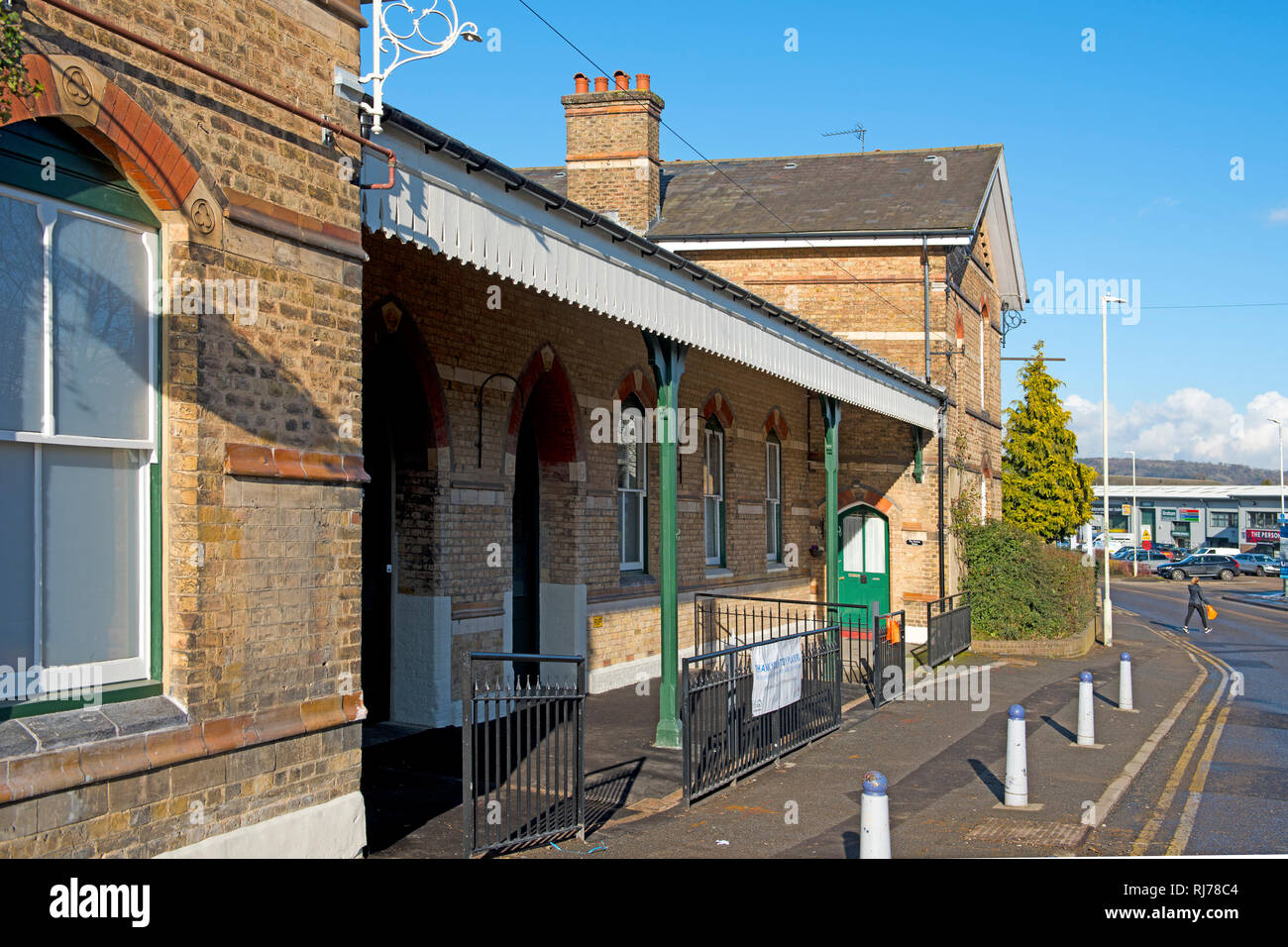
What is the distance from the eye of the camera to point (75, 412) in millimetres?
5160

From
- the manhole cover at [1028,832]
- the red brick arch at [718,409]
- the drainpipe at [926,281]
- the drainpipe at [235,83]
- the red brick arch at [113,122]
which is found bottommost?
the manhole cover at [1028,832]

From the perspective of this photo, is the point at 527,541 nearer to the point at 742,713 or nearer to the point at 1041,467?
the point at 742,713

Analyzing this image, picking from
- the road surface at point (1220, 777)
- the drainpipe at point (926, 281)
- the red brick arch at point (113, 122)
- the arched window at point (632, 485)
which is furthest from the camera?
the drainpipe at point (926, 281)

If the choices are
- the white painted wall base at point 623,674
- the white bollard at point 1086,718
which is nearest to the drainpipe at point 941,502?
the white painted wall base at point 623,674

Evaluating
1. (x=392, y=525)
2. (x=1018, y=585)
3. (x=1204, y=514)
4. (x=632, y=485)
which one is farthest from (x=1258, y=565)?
(x=392, y=525)

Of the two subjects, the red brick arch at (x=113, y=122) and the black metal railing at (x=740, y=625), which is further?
the black metal railing at (x=740, y=625)

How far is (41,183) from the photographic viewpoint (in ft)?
16.3

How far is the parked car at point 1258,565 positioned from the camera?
57.2 m

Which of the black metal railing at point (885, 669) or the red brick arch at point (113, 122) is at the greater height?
the red brick arch at point (113, 122)

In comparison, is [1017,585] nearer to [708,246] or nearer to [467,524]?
[708,246]

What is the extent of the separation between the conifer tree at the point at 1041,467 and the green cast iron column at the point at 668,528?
Result: 25.8 m

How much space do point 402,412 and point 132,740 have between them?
566 cm

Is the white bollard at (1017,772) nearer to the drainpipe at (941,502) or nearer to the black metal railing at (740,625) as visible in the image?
the black metal railing at (740,625)

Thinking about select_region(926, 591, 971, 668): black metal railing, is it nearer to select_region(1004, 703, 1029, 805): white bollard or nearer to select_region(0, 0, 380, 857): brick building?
select_region(1004, 703, 1029, 805): white bollard
